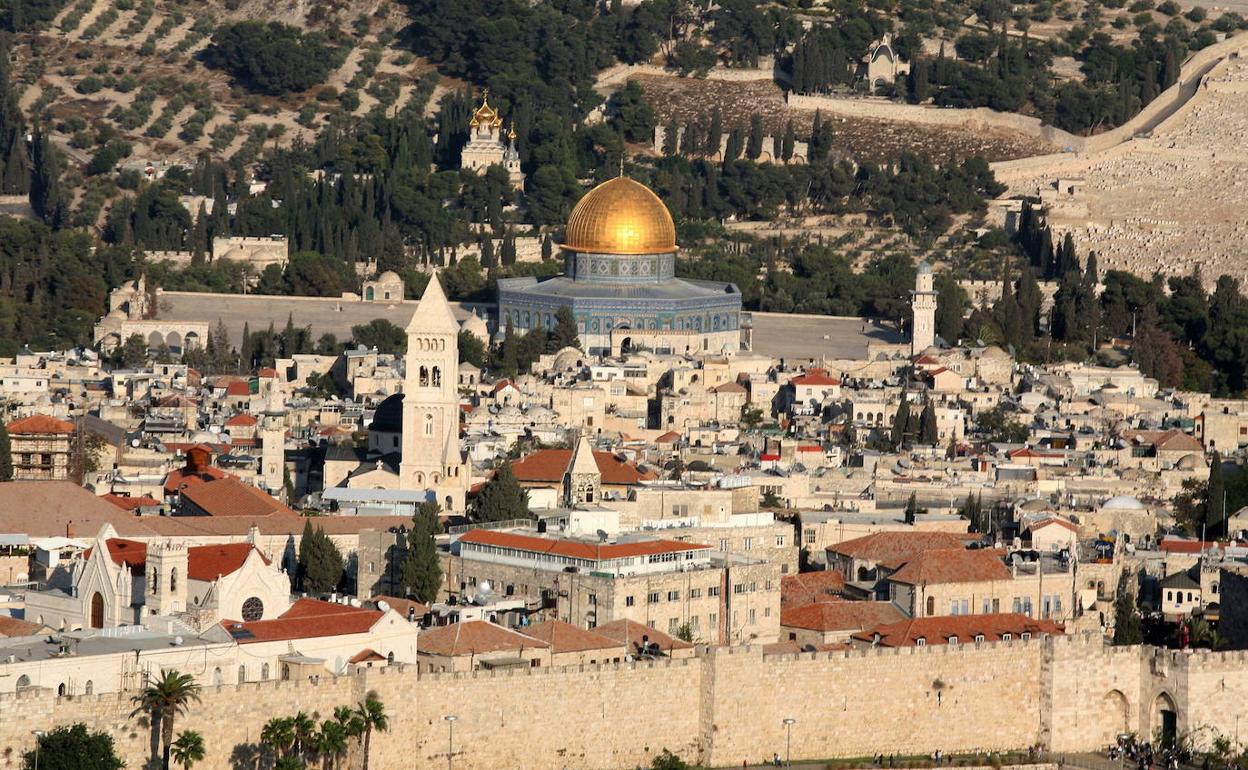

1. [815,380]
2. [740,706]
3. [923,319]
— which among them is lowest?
[740,706]

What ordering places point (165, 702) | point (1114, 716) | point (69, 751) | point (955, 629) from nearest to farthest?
point (69, 751)
point (165, 702)
point (1114, 716)
point (955, 629)

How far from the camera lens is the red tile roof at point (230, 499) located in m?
65.9

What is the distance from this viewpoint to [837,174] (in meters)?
110

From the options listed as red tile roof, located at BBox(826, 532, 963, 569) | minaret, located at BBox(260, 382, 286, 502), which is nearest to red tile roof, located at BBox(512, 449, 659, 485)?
minaret, located at BBox(260, 382, 286, 502)

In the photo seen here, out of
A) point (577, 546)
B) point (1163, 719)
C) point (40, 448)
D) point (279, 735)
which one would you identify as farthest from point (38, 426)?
point (279, 735)

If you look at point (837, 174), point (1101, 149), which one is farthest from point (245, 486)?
point (1101, 149)

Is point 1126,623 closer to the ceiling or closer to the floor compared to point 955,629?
closer to the floor

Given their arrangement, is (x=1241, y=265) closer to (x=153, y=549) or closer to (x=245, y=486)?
(x=245, y=486)

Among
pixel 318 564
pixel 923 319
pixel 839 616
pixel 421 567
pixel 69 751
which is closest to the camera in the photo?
pixel 69 751

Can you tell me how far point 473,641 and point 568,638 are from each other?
148 cm

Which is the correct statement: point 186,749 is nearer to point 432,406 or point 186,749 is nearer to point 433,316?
point 432,406

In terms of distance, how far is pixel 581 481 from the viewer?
66.8m

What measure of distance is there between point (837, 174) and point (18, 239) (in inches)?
889

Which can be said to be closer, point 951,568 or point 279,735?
point 279,735
